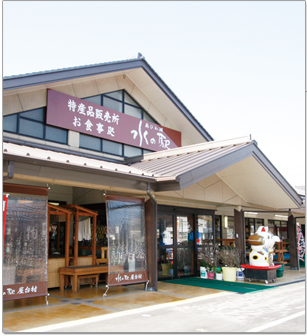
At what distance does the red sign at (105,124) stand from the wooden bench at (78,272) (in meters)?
4.04

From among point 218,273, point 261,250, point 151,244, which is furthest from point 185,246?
point 151,244

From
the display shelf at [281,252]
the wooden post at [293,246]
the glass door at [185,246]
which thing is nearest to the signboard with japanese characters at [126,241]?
the glass door at [185,246]

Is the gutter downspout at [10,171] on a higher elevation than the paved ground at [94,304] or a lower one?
higher

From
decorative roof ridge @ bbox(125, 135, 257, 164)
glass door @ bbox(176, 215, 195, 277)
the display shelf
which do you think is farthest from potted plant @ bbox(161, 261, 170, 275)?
the display shelf

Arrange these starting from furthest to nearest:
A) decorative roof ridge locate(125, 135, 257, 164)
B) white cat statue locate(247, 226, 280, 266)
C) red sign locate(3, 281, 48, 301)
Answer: white cat statue locate(247, 226, 280, 266)
decorative roof ridge locate(125, 135, 257, 164)
red sign locate(3, 281, 48, 301)

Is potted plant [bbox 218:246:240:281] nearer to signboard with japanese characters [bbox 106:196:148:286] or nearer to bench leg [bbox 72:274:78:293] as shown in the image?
signboard with japanese characters [bbox 106:196:148:286]

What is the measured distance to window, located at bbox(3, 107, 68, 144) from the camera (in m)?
9.38

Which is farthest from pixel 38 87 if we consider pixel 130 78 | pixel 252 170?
pixel 252 170

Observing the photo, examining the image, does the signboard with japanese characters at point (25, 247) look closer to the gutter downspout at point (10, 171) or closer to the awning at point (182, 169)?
the awning at point (182, 169)

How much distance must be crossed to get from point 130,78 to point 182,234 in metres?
5.71

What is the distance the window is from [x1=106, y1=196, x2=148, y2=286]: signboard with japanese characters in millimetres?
3054

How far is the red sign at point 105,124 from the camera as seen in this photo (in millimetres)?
10445

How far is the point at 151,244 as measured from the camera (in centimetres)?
909

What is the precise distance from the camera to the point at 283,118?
269 cm
